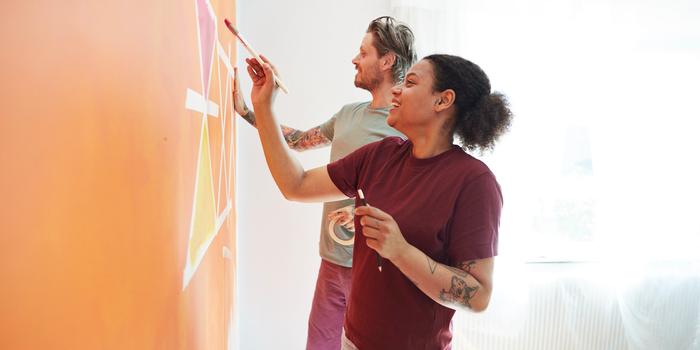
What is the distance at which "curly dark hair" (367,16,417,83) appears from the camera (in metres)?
1.54

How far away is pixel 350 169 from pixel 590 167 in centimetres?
230

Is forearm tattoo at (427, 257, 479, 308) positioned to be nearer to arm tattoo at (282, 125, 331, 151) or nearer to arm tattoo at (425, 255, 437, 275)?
arm tattoo at (425, 255, 437, 275)

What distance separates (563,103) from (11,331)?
299 cm

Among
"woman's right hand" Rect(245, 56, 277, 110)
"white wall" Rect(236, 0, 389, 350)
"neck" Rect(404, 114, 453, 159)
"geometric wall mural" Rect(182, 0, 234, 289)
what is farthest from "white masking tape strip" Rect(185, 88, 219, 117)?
"white wall" Rect(236, 0, 389, 350)

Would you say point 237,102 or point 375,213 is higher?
point 237,102

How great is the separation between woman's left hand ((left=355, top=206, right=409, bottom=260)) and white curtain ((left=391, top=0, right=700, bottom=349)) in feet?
6.39

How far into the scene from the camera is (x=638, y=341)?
114 inches

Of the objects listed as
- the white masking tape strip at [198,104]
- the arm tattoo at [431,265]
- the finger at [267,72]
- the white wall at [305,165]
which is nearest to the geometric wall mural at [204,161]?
the white masking tape strip at [198,104]

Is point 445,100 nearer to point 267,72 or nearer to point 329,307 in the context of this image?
point 267,72

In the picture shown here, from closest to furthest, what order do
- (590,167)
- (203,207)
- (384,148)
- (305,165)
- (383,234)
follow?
(383,234)
(203,207)
(384,148)
(305,165)
(590,167)

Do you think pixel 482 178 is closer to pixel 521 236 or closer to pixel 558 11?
pixel 521 236

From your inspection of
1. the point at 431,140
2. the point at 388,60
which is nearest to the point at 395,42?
the point at 388,60

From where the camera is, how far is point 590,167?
300 centimetres

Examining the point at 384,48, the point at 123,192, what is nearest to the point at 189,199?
the point at 123,192
